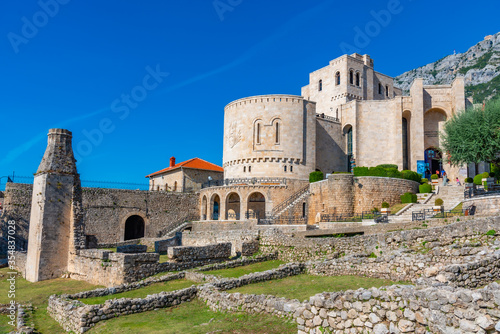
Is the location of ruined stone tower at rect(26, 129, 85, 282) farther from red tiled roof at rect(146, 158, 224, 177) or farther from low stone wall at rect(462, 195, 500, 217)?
red tiled roof at rect(146, 158, 224, 177)

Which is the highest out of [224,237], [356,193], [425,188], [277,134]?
[277,134]

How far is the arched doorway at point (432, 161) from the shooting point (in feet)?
154

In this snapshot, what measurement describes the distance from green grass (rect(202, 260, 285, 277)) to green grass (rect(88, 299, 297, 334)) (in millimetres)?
3987

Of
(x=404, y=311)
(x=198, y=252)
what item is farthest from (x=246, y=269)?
(x=404, y=311)

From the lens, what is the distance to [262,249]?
21922 millimetres

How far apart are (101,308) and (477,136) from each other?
1152 inches

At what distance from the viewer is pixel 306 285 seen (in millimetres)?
13797

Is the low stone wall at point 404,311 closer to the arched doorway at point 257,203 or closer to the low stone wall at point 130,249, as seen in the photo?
the low stone wall at point 130,249

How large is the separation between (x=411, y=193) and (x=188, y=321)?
29643 millimetres

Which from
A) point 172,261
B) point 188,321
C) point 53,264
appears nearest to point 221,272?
point 172,261

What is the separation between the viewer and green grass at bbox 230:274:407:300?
1232 cm

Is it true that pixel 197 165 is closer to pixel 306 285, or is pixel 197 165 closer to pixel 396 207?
pixel 396 207

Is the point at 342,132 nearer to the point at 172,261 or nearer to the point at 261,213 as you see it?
the point at 261,213

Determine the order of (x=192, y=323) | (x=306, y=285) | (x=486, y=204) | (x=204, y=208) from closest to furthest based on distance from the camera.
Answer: (x=192, y=323)
(x=306, y=285)
(x=486, y=204)
(x=204, y=208)
